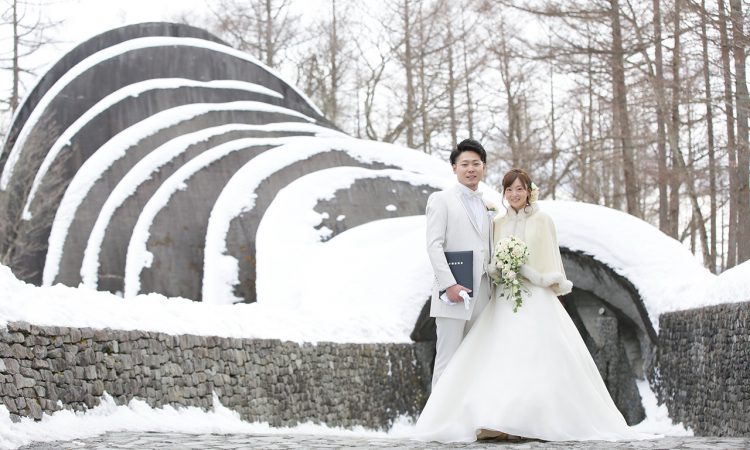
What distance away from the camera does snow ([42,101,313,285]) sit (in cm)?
1772

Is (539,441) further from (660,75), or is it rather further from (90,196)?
(90,196)

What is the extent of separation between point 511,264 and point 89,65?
1556cm

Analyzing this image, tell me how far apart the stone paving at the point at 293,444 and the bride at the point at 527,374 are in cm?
16

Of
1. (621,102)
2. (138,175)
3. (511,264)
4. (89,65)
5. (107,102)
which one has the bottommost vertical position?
(511,264)

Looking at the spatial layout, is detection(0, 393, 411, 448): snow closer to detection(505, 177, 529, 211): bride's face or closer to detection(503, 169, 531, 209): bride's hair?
detection(505, 177, 529, 211): bride's face

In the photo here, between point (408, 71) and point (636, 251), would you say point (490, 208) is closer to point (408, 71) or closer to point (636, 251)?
point (636, 251)

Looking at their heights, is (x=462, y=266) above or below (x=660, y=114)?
below

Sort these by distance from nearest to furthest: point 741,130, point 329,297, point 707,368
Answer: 1. point 707,368
2. point 329,297
3. point 741,130

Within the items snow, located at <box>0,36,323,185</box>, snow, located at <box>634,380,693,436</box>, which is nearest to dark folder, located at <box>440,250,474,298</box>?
snow, located at <box>634,380,693,436</box>

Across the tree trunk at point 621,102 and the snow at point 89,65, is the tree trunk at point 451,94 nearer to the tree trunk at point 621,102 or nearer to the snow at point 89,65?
the snow at point 89,65

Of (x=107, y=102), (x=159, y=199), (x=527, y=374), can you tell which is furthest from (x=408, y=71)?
(x=527, y=374)

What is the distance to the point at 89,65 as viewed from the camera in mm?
19859

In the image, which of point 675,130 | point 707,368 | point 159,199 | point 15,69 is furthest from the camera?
point 15,69

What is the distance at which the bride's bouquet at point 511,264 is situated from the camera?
6.09m
